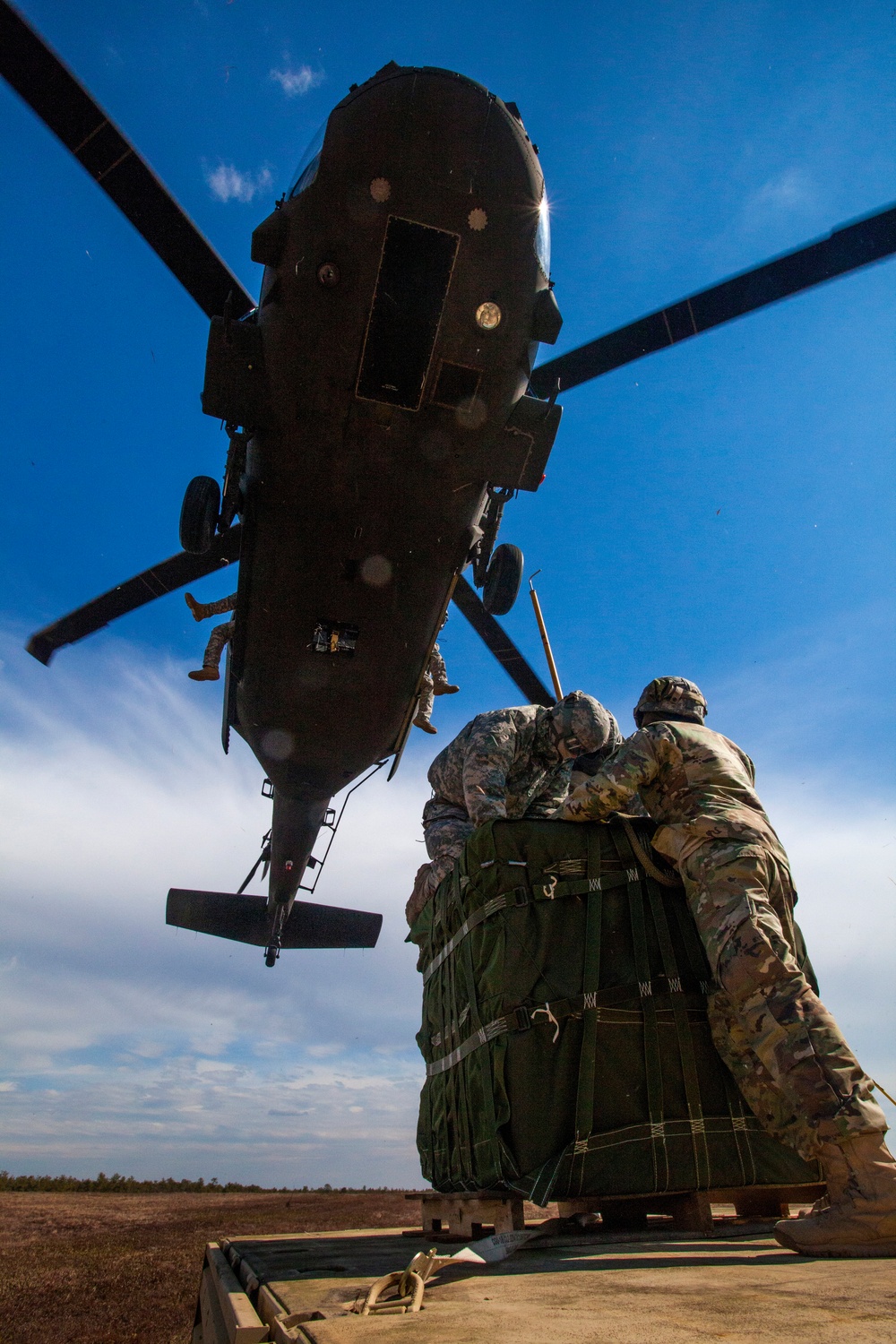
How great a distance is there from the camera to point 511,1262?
2033 mm

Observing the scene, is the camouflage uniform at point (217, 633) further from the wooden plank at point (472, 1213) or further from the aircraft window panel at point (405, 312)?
the wooden plank at point (472, 1213)

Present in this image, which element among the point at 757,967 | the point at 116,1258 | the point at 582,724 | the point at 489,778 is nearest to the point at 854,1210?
the point at 757,967

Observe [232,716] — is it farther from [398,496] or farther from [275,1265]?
[275,1265]

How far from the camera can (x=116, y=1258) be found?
5.89 metres

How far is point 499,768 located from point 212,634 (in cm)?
450

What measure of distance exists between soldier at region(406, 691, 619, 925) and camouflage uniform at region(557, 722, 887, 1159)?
120cm

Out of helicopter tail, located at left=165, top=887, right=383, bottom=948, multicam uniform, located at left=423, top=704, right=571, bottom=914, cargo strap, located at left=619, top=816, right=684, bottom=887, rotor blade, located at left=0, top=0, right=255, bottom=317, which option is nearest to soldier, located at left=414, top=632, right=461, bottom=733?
multicam uniform, located at left=423, top=704, right=571, bottom=914

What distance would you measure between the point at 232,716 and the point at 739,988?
595 cm

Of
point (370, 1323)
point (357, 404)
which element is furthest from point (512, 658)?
point (370, 1323)

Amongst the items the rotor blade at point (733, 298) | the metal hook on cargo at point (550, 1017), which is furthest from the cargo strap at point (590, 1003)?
the rotor blade at point (733, 298)

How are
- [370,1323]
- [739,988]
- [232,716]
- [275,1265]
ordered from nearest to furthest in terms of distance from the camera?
[370,1323] < [275,1265] < [739,988] < [232,716]

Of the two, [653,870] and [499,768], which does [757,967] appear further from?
[499,768]

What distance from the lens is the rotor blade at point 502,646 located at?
8484 millimetres

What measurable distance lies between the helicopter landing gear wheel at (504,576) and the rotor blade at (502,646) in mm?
1028
